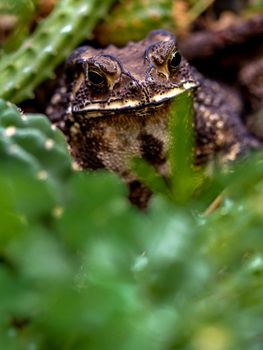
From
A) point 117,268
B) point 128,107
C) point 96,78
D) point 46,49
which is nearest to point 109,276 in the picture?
point 117,268

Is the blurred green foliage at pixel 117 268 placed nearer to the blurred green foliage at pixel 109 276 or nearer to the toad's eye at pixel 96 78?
the blurred green foliage at pixel 109 276

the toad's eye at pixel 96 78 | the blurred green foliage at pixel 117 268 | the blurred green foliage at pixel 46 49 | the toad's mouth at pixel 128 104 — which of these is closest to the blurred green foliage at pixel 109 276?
the blurred green foliage at pixel 117 268

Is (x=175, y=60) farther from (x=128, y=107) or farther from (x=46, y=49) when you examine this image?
(x=46, y=49)

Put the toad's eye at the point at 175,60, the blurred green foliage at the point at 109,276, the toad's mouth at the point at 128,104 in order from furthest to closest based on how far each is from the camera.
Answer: the toad's eye at the point at 175,60 → the toad's mouth at the point at 128,104 → the blurred green foliage at the point at 109,276

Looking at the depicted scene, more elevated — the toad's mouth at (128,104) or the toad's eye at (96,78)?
the toad's eye at (96,78)

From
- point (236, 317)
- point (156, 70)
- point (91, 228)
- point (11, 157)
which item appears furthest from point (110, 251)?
point (156, 70)

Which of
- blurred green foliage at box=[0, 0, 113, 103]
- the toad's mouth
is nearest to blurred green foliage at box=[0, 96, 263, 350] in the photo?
the toad's mouth

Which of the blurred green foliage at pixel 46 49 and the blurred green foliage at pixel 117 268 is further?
the blurred green foliage at pixel 46 49

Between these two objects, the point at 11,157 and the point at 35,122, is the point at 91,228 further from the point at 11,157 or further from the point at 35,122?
the point at 35,122

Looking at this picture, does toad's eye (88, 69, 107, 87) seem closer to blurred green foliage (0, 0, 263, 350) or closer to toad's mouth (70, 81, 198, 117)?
toad's mouth (70, 81, 198, 117)
